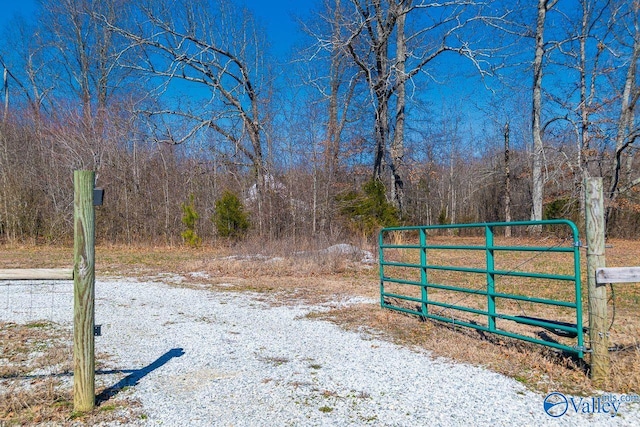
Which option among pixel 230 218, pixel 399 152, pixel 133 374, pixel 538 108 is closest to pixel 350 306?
pixel 133 374

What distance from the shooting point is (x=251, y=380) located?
4438 millimetres

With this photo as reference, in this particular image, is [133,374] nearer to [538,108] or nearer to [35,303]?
[35,303]

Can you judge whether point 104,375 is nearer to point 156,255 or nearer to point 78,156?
point 156,255

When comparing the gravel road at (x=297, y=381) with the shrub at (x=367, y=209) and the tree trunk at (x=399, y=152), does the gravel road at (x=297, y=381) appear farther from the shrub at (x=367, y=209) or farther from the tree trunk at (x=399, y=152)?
the tree trunk at (x=399, y=152)

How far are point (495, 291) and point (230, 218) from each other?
13.5 metres

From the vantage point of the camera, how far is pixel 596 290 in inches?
169

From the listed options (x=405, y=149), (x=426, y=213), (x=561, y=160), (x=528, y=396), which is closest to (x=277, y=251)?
(x=528, y=396)

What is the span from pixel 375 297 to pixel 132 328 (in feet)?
14.0

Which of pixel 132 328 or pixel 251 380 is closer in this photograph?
pixel 251 380

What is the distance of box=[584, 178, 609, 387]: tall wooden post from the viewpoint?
4.23 m

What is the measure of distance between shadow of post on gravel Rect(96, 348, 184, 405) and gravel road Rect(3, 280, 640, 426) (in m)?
0.02

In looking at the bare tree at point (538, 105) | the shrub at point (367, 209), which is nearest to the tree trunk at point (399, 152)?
the shrub at point (367, 209)

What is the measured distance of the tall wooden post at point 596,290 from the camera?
13.9 feet

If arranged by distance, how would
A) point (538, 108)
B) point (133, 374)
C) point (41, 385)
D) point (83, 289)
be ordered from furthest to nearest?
point (538, 108) < point (133, 374) < point (41, 385) < point (83, 289)
